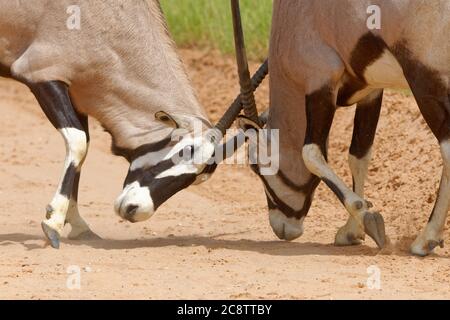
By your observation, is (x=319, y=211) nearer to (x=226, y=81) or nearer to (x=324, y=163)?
(x=324, y=163)

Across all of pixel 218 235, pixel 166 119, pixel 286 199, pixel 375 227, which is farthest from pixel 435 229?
pixel 166 119

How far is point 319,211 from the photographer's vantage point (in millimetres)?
11844

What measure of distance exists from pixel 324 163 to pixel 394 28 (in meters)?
1.28

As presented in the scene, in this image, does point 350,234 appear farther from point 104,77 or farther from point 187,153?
point 104,77

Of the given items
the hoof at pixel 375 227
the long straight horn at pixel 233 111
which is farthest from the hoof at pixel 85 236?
the hoof at pixel 375 227

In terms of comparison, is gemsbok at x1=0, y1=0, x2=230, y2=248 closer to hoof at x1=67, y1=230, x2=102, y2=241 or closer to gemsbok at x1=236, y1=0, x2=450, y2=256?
hoof at x1=67, y1=230, x2=102, y2=241

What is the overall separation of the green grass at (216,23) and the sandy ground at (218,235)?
2.20ft

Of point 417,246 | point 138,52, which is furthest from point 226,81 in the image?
point 417,246

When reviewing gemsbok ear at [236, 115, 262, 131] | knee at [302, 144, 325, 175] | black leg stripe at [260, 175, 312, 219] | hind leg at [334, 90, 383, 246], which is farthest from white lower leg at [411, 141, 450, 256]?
gemsbok ear at [236, 115, 262, 131]

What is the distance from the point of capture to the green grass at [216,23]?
1616 cm

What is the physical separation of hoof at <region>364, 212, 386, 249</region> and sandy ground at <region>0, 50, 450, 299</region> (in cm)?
17

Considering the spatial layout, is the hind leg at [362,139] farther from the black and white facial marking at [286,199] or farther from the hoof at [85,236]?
the hoof at [85,236]

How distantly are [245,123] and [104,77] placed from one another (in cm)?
119

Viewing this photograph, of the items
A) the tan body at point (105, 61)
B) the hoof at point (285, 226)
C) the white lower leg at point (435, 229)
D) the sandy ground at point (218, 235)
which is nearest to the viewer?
the sandy ground at point (218, 235)
